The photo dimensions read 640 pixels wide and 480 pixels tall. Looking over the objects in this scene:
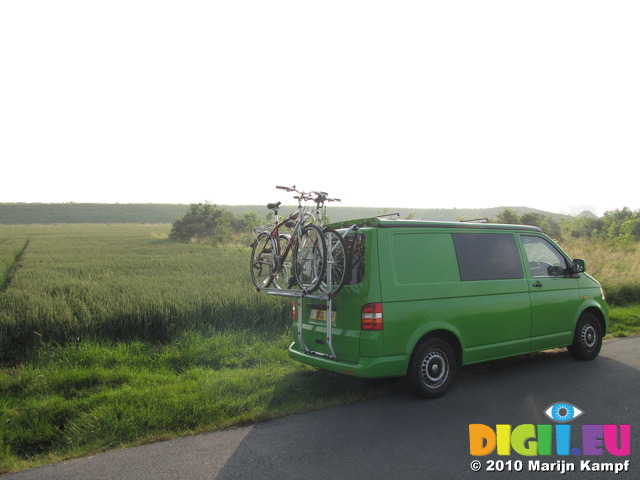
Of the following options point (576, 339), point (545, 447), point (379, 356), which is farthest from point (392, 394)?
point (576, 339)

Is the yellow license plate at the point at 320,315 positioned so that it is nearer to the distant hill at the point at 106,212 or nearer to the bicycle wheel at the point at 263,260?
the bicycle wheel at the point at 263,260

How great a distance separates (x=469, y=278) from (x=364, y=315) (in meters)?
1.60

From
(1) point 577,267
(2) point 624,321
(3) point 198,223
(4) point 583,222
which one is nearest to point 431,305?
(1) point 577,267

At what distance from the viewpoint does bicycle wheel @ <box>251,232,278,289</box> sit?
6755mm

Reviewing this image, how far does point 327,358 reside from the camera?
565cm

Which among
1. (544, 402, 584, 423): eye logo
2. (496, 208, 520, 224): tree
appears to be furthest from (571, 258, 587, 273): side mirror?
(496, 208, 520, 224): tree

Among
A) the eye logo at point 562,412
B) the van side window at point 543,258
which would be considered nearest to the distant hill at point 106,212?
the van side window at point 543,258

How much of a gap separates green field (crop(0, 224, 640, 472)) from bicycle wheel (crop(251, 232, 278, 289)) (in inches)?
46.1

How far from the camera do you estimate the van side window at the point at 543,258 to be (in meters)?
6.95

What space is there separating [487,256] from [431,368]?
5.59 feet

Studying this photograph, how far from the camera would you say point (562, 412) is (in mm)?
5020

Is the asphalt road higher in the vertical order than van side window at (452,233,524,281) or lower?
lower

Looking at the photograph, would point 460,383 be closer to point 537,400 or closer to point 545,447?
point 537,400

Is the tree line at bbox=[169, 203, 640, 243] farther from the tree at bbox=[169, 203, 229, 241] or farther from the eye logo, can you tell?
the eye logo
